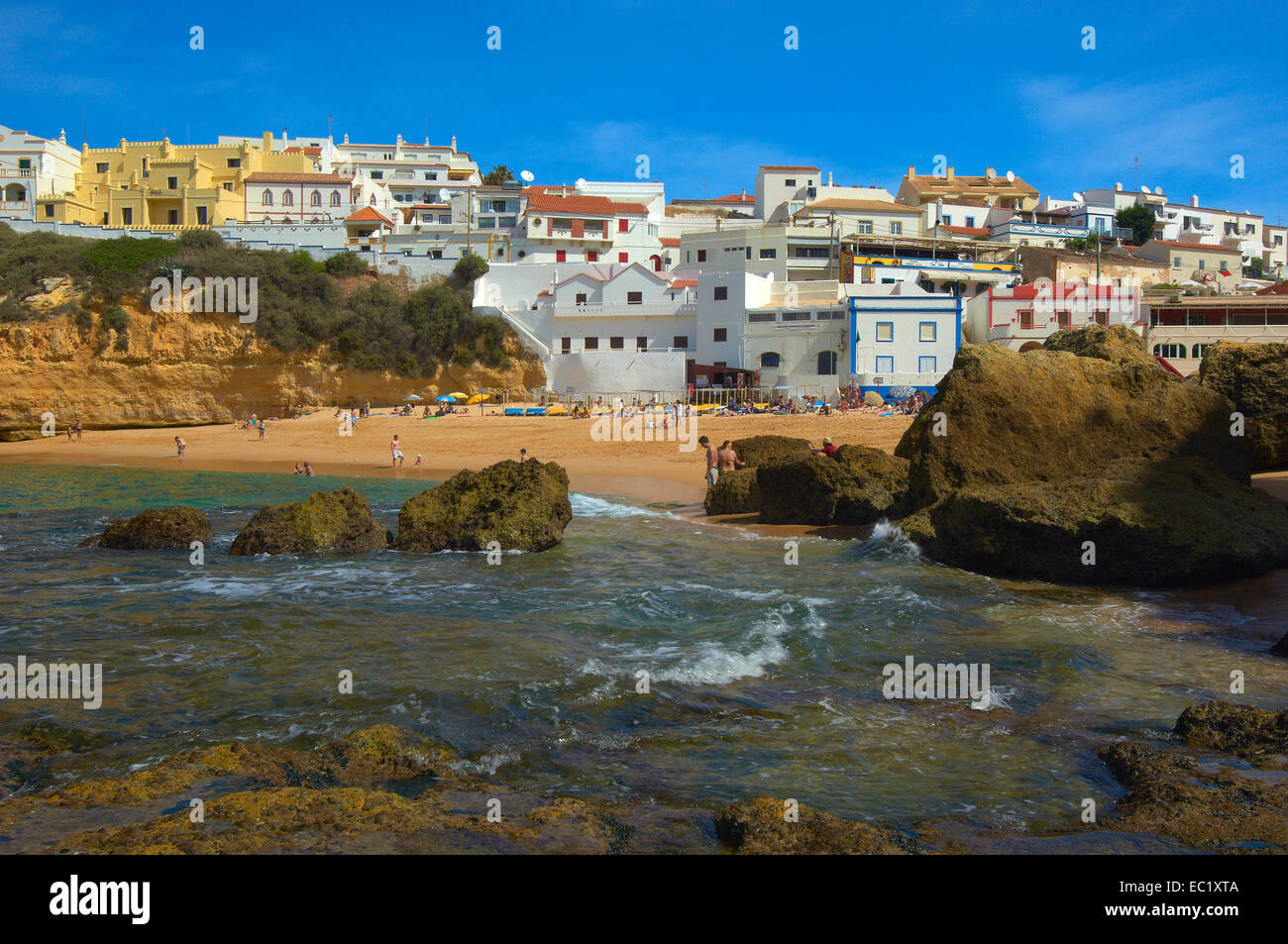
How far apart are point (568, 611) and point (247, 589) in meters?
4.88

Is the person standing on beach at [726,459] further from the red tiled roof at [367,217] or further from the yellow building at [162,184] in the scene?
the yellow building at [162,184]

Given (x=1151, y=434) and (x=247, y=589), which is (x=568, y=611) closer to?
(x=247, y=589)

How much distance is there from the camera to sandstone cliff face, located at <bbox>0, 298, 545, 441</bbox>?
1754 inches

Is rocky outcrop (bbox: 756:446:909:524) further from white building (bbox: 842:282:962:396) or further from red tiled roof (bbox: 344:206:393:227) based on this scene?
red tiled roof (bbox: 344:206:393:227)

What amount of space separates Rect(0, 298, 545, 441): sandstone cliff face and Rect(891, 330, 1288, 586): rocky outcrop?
34775mm

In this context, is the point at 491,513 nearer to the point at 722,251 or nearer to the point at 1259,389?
the point at 1259,389

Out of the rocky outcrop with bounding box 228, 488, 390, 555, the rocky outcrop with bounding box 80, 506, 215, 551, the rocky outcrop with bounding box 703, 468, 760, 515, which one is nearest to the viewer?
the rocky outcrop with bounding box 228, 488, 390, 555

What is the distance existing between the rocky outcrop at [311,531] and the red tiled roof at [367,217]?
155 ft

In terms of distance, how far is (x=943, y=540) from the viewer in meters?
14.4

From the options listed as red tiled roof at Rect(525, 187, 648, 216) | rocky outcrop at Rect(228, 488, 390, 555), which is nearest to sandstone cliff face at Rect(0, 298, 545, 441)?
red tiled roof at Rect(525, 187, 648, 216)

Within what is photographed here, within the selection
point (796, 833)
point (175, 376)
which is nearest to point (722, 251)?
point (175, 376)

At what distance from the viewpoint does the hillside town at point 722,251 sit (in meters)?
44.7

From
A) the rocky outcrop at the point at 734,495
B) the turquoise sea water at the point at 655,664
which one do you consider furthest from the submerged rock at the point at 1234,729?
the rocky outcrop at the point at 734,495
